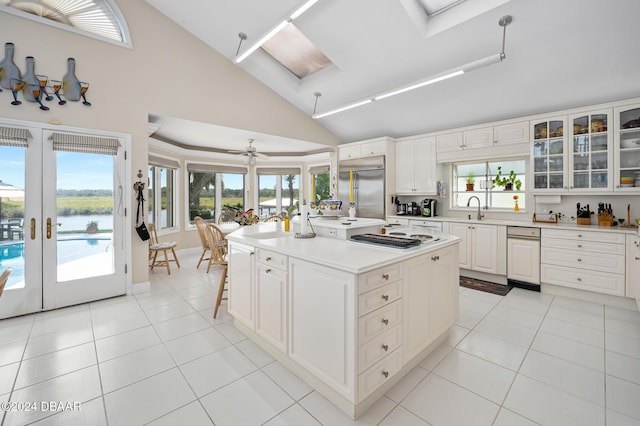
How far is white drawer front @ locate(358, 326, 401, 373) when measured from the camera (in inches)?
60.8

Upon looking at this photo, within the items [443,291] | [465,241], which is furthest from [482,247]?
[443,291]

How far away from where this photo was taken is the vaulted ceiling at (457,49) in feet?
8.92

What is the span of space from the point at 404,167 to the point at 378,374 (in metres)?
4.26

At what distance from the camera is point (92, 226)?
3424 mm

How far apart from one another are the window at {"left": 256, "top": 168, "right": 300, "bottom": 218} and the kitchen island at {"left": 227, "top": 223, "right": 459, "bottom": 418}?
5173 mm

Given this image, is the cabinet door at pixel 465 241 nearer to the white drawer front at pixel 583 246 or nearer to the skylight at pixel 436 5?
the white drawer front at pixel 583 246

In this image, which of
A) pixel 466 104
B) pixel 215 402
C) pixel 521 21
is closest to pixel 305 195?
pixel 466 104

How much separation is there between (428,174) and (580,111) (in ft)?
6.81

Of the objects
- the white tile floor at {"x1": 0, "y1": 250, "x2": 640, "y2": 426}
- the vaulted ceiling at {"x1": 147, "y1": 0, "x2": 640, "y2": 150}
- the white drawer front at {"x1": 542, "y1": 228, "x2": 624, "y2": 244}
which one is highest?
the vaulted ceiling at {"x1": 147, "y1": 0, "x2": 640, "y2": 150}

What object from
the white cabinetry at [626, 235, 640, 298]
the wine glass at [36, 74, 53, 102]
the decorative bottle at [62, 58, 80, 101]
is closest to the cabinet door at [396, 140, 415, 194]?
the white cabinetry at [626, 235, 640, 298]

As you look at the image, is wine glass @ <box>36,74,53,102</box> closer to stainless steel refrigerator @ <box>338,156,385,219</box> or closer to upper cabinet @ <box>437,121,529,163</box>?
stainless steel refrigerator @ <box>338,156,385,219</box>

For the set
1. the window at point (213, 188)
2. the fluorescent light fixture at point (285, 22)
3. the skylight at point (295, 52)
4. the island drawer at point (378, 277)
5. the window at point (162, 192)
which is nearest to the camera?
the island drawer at point (378, 277)

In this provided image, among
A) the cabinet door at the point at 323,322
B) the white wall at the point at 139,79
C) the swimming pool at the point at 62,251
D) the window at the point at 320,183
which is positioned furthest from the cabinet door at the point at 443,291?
the window at the point at 320,183

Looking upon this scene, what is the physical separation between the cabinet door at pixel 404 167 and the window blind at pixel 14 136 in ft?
17.3
